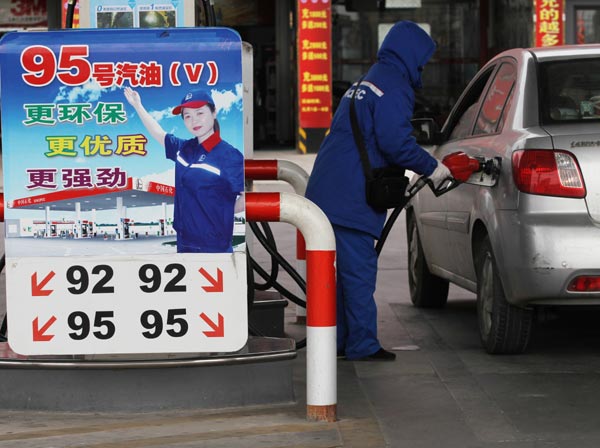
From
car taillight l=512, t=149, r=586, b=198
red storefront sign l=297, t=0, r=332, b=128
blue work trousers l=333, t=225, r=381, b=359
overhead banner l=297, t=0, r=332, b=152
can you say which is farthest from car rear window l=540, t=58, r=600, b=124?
red storefront sign l=297, t=0, r=332, b=128

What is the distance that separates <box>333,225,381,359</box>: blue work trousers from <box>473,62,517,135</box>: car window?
0.99 meters

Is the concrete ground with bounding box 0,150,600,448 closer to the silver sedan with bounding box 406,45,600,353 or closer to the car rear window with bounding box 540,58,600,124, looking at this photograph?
the silver sedan with bounding box 406,45,600,353

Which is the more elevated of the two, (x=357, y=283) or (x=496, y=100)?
(x=496, y=100)

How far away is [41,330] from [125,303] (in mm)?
367

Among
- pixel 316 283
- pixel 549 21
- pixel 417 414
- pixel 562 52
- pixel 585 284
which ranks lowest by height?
pixel 417 414

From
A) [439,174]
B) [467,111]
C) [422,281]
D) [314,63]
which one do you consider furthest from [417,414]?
[314,63]

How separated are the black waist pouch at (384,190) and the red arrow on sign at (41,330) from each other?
1956mm

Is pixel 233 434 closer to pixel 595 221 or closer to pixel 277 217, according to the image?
pixel 277 217

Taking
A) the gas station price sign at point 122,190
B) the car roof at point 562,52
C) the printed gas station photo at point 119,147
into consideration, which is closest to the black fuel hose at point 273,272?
the gas station price sign at point 122,190

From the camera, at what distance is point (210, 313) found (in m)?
5.82

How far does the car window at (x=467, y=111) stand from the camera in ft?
26.9

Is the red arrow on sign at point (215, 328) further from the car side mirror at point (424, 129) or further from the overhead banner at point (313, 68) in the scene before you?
the overhead banner at point (313, 68)

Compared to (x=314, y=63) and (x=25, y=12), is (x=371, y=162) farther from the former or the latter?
(x=25, y=12)

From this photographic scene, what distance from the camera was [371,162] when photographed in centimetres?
717
